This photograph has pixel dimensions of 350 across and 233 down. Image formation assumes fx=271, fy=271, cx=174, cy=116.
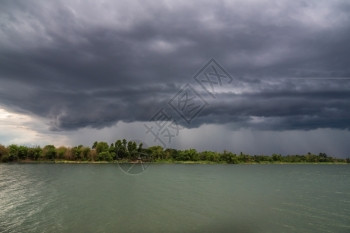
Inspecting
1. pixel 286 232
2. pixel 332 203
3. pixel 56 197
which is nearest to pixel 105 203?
pixel 56 197

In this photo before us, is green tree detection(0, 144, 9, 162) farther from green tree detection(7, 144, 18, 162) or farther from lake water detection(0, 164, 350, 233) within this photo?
lake water detection(0, 164, 350, 233)

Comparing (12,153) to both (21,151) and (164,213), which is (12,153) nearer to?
(21,151)

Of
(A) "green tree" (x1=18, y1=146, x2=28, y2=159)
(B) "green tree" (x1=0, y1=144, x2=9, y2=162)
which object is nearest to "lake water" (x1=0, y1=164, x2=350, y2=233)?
(B) "green tree" (x1=0, y1=144, x2=9, y2=162)

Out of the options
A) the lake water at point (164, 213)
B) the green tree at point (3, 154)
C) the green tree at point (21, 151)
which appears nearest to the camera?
the lake water at point (164, 213)

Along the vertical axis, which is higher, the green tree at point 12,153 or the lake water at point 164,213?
the green tree at point 12,153

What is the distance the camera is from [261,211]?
3691 cm

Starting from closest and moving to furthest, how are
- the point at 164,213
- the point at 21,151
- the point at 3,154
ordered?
the point at 164,213 < the point at 3,154 < the point at 21,151

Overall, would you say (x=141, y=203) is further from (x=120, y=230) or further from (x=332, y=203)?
(x=332, y=203)

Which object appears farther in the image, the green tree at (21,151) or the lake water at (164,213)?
the green tree at (21,151)

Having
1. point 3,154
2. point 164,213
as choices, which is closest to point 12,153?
point 3,154

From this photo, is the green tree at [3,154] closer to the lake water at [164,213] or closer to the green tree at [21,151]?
the green tree at [21,151]

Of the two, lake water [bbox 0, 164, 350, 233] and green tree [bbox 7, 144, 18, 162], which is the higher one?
green tree [bbox 7, 144, 18, 162]

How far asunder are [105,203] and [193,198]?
1483 cm

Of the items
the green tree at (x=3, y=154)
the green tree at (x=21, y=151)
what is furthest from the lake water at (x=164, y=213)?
the green tree at (x=21, y=151)
